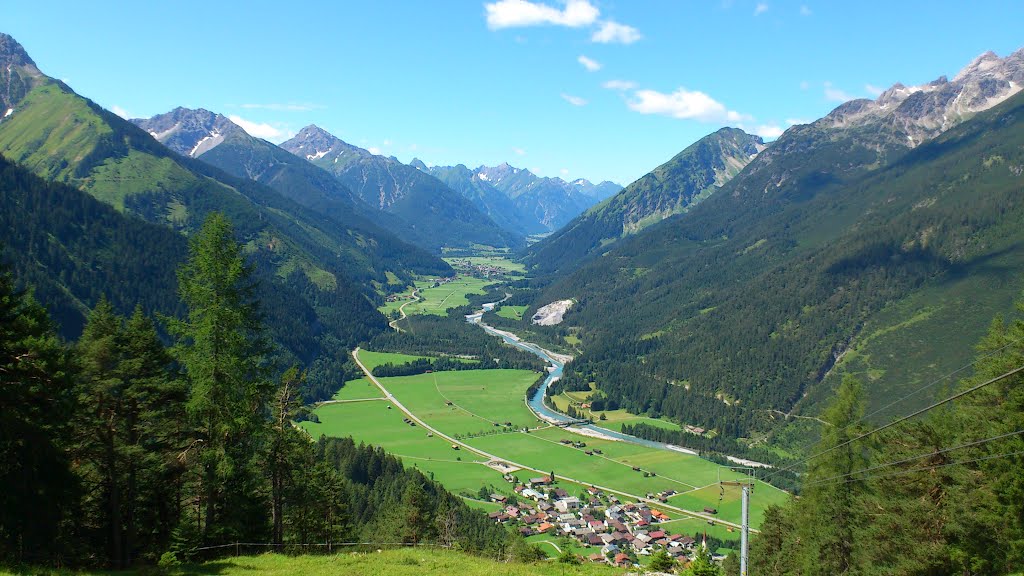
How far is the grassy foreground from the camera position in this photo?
20.5 m

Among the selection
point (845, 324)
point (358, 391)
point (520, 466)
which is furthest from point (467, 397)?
point (845, 324)

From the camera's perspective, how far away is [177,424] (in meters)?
25.0

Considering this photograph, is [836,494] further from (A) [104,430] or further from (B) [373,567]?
(A) [104,430]

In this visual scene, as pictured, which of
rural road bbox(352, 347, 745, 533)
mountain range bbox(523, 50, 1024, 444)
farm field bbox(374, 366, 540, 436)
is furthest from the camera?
mountain range bbox(523, 50, 1024, 444)

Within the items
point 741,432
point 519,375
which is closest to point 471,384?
point 519,375

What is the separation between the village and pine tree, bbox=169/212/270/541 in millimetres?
42816

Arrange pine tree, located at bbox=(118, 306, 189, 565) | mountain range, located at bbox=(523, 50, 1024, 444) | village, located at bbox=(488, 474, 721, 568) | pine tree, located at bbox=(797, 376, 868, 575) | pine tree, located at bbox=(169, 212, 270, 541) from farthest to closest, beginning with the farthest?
mountain range, located at bbox=(523, 50, 1024, 444)
village, located at bbox=(488, 474, 721, 568)
pine tree, located at bbox=(797, 376, 868, 575)
pine tree, located at bbox=(118, 306, 189, 565)
pine tree, located at bbox=(169, 212, 270, 541)

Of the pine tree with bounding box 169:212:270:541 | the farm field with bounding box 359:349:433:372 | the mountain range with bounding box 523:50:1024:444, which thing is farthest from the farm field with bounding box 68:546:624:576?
the farm field with bounding box 359:349:433:372

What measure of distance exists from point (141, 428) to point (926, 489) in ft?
110

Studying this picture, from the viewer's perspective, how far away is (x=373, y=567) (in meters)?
21.6

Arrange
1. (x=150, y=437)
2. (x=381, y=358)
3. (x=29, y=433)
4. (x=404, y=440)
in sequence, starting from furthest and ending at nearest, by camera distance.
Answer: (x=381, y=358) → (x=404, y=440) → (x=150, y=437) → (x=29, y=433)

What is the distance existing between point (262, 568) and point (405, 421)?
104842mm

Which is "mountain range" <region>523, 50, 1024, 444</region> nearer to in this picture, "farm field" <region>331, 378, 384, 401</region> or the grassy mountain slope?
the grassy mountain slope

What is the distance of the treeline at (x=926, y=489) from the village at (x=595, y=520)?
30.0 m
